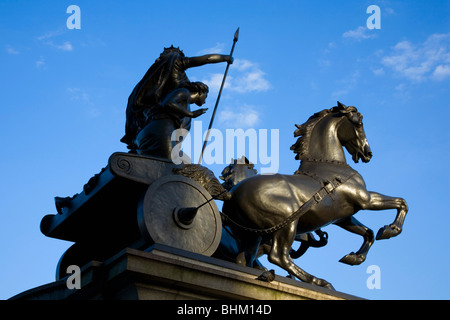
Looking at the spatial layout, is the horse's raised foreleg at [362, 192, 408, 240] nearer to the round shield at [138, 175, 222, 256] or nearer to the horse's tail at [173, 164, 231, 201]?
the horse's tail at [173, 164, 231, 201]

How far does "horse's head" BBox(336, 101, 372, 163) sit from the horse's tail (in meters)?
2.13

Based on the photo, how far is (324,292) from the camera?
26.6 ft

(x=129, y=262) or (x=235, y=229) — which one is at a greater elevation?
(x=235, y=229)

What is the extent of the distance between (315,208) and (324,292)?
121 cm

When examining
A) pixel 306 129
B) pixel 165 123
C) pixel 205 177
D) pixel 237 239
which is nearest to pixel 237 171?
pixel 306 129

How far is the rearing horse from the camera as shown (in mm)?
8664

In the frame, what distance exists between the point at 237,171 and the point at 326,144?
185 cm

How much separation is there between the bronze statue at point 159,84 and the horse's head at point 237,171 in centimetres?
157

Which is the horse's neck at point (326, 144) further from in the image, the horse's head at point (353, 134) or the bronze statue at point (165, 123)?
the bronze statue at point (165, 123)

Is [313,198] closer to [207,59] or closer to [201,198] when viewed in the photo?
[201,198]

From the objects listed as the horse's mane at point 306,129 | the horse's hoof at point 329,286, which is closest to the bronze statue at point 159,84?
the horse's mane at point 306,129

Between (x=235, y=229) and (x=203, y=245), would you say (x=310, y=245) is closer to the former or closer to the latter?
(x=235, y=229)
